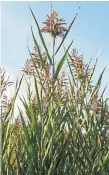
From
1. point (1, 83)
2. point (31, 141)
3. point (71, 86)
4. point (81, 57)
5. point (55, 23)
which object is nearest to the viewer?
point (31, 141)

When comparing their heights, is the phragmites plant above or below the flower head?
below

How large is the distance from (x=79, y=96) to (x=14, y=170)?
0.65m

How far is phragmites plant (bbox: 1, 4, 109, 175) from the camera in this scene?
1.98 meters

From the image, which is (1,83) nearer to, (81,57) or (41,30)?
(41,30)

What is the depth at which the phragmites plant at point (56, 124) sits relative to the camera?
1.98 meters

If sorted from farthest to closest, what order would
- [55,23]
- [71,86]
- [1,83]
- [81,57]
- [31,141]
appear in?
1. [81,57]
2. [71,86]
3. [1,83]
4. [55,23]
5. [31,141]

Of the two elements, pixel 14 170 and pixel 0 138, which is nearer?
pixel 0 138

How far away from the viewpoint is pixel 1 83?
227 centimetres

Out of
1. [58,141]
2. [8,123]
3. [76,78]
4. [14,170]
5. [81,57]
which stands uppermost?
[81,57]

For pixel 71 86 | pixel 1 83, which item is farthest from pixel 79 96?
pixel 1 83

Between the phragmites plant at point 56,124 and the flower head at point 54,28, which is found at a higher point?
the flower head at point 54,28

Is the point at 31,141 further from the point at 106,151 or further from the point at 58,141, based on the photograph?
the point at 106,151

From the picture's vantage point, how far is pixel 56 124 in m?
2.02

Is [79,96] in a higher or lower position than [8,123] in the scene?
A: higher
